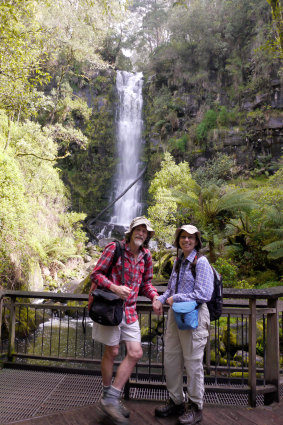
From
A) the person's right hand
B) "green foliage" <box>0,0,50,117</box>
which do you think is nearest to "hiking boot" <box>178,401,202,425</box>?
the person's right hand

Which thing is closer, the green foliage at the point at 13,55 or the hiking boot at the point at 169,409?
the hiking boot at the point at 169,409

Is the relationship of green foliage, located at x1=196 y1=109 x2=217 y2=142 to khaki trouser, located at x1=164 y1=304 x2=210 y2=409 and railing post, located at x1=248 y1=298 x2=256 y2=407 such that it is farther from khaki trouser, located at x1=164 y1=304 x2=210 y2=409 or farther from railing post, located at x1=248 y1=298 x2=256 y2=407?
khaki trouser, located at x1=164 y1=304 x2=210 y2=409

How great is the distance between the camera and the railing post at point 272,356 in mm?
2971

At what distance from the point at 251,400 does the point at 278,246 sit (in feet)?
20.1

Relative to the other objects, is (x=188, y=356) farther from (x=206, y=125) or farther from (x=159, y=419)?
(x=206, y=125)

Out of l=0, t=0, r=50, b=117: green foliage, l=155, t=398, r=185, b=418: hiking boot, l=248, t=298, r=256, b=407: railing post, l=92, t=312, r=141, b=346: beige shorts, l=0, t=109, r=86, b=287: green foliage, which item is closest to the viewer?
l=92, t=312, r=141, b=346: beige shorts

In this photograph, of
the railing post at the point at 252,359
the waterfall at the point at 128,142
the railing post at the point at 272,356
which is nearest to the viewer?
the railing post at the point at 252,359

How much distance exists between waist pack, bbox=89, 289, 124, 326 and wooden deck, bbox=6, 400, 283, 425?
908 millimetres

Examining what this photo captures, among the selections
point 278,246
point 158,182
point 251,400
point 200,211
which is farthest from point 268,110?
point 251,400

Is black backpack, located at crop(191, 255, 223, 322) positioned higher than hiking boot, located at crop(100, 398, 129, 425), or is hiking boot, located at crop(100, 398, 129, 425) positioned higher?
black backpack, located at crop(191, 255, 223, 322)

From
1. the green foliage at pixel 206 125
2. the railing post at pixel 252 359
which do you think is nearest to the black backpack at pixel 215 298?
the railing post at pixel 252 359

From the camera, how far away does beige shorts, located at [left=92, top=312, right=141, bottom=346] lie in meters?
2.51

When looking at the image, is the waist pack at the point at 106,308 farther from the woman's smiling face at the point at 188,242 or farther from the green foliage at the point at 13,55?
the green foliage at the point at 13,55

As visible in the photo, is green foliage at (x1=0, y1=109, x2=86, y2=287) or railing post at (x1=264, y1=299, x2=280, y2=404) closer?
railing post at (x1=264, y1=299, x2=280, y2=404)
